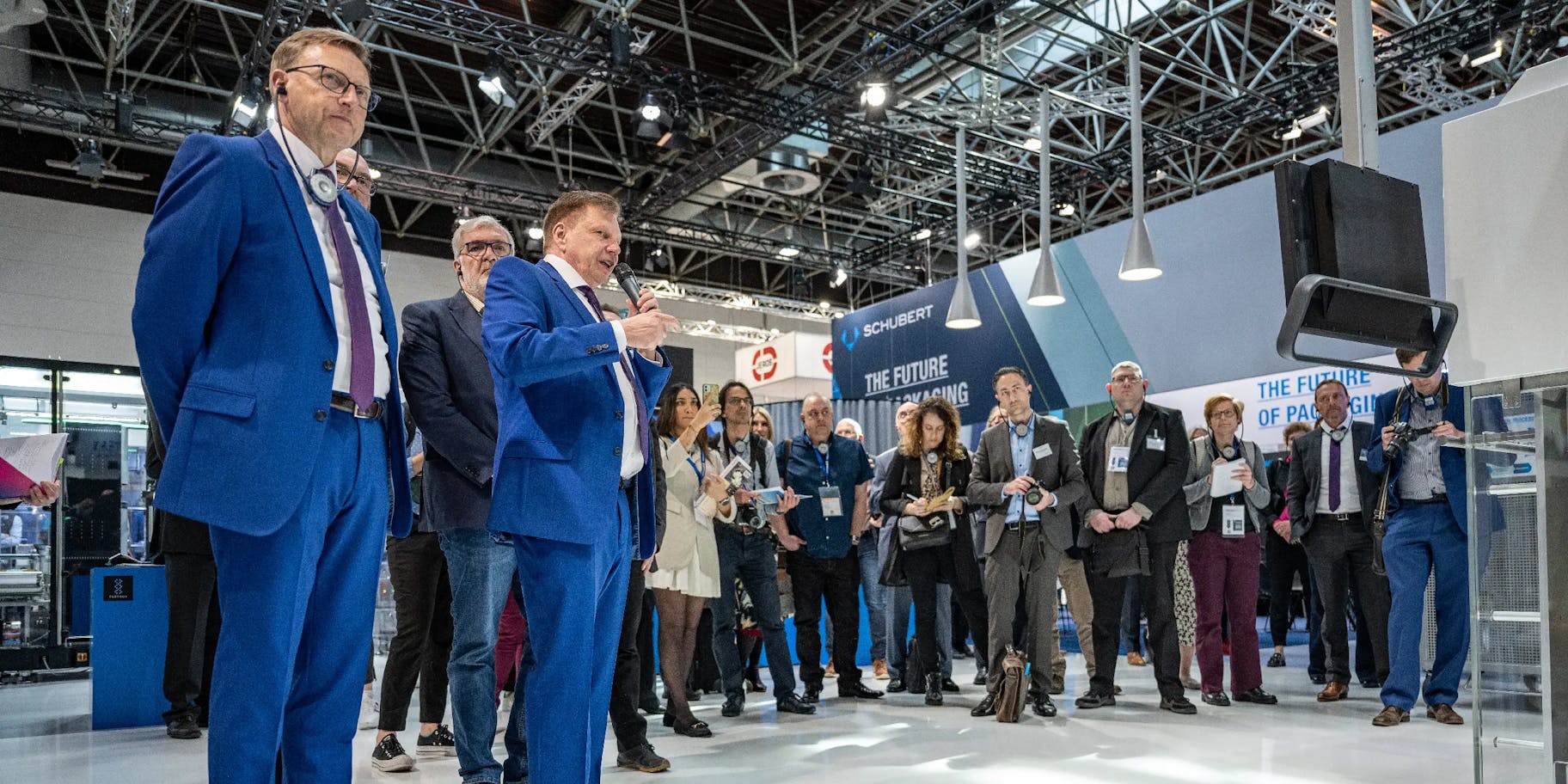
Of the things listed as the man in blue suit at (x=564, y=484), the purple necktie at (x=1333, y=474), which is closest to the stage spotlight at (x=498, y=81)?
the purple necktie at (x=1333, y=474)

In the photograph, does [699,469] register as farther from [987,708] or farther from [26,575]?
[26,575]

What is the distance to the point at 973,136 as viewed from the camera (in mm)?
12508

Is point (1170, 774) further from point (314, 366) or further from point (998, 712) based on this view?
point (314, 366)

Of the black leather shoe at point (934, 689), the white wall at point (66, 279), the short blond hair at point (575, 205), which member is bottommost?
the black leather shoe at point (934, 689)

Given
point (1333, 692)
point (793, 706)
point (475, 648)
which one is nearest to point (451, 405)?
point (475, 648)

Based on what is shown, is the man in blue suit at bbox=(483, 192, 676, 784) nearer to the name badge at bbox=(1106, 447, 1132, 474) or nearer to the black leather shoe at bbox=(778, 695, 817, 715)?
the black leather shoe at bbox=(778, 695, 817, 715)

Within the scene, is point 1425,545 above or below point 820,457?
below

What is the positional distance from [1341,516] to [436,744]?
4.47 m

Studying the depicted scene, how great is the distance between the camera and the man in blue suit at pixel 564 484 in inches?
88.3

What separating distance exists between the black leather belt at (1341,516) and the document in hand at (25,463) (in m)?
5.99

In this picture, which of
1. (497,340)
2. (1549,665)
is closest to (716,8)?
(497,340)

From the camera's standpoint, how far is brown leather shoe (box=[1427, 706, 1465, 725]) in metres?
4.63

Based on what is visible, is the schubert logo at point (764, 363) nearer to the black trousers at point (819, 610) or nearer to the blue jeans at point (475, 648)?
the black trousers at point (819, 610)

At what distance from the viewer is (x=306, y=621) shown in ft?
5.96
